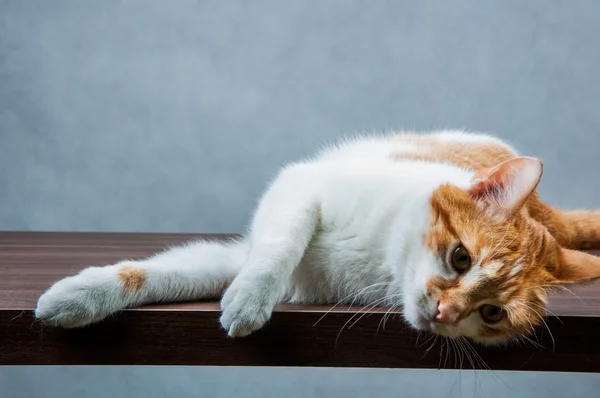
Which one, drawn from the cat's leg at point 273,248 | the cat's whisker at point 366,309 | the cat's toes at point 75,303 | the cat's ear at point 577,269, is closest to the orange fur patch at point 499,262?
the cat's ear at point 577,269

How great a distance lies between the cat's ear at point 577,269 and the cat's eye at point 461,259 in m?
0.19

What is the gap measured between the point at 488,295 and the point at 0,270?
3.17ft

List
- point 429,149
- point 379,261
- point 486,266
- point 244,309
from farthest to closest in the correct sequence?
1. point 429,149
2. point 379,261
3. point 486,266
4. point 244,309

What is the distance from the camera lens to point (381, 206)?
1.38 meters

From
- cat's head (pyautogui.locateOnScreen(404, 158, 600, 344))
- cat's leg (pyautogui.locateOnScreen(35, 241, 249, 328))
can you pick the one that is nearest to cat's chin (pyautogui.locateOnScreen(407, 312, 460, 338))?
cat's head (pyautogui.locateOnScreen(404, 158, 600, 344))

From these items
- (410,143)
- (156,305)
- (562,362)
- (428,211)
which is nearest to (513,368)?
(562,362)

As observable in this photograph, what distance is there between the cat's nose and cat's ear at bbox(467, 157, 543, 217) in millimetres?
226

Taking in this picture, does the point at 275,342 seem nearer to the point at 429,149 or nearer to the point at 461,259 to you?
the point at 461,259

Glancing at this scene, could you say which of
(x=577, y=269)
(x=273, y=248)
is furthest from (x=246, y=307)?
(x=577, y=269)

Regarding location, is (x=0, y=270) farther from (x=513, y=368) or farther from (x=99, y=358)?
(x=513, y=368)

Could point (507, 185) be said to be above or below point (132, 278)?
above

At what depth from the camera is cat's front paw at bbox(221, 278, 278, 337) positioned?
43.3 inches

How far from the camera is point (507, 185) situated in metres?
1.25

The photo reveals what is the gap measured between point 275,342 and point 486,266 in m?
0.38
